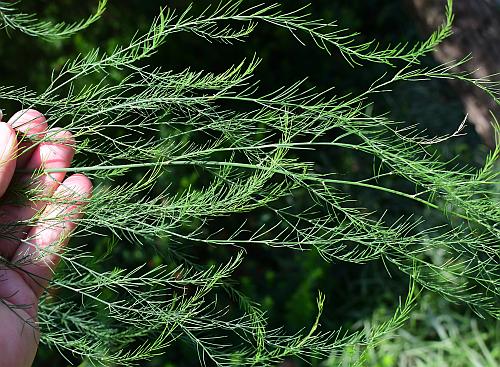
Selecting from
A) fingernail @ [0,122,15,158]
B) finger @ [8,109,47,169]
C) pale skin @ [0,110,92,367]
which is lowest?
pale skin @ [0,110,92,367]

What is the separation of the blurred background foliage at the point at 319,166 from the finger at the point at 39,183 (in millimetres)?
960

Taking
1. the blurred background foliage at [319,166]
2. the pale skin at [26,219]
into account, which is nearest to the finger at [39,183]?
the pale skin at [26,219]

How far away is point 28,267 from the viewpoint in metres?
0.92

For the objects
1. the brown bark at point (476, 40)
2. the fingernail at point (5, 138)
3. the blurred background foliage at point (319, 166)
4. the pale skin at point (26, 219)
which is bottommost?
the blurred background foliage at point (319, 166)

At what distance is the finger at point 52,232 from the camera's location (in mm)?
834

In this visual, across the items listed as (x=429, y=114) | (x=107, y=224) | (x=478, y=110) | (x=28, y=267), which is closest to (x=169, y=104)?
(x=107, y=224)

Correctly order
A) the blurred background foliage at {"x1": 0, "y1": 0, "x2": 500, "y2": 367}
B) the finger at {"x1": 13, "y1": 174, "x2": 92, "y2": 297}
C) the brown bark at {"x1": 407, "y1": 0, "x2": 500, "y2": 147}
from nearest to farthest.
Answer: the finger at {"x1": 13, "y1": 174, "x2": 92, "y2": 297} → the brown bark at {"x1": 407, "y1": 0, "x2": 500, "y2": 147} → the blurred background foliage at {"x1": 0, "y1": 0, "x2": 500, "y2": 367}

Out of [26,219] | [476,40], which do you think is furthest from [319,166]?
[26,219]

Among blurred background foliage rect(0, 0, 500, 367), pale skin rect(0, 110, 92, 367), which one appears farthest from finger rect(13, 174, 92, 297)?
blurred background foliage rect(0, 0, 500, 367)

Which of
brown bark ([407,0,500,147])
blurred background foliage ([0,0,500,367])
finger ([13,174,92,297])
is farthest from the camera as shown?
blurred background foliage ([0,0,500,367])

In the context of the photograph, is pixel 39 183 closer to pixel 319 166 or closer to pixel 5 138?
pixel 5 138

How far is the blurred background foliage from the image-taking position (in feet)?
7.13

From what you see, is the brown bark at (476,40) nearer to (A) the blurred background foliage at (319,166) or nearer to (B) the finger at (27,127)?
(A) the blurred background foliage at (319,166)

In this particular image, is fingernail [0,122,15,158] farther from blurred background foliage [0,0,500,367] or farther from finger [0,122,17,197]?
blurred background foliage [0,0,500,367]
